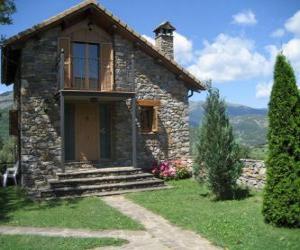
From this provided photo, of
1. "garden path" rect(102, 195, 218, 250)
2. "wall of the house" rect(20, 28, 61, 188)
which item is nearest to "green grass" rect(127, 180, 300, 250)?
"garden path" rect(102, 195, 218, 250)

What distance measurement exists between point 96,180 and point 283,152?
282 inches

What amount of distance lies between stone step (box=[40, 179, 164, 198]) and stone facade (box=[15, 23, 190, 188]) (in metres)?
2.22

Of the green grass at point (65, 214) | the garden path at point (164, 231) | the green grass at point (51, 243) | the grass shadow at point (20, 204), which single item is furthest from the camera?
the grass shadow at point (20, 204)

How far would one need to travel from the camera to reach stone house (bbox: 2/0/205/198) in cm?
1476

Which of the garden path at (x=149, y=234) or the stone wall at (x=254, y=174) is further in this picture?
the stone wall at (x=254, y=174)

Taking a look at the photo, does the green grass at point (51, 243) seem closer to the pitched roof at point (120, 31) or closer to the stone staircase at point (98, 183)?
the stone staircase at point (98, 183)

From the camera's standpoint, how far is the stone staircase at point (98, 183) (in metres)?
13.0

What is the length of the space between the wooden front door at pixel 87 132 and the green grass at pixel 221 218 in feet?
12.4

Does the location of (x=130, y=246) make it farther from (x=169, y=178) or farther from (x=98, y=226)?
(x=169, y=178)

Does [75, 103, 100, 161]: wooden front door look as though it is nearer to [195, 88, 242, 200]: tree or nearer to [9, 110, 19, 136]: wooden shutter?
[9, 110, 19, 136]: wooden shutter

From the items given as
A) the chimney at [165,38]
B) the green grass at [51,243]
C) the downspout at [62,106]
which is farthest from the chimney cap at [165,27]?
the green grass at [51,243]

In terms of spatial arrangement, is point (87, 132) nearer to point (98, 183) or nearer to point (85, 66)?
point (85, 66)

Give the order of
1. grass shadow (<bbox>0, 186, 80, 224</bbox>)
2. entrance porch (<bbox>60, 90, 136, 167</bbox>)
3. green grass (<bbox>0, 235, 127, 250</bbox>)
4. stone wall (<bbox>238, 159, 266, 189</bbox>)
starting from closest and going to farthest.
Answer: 1. green grass (<bbox>0, 235, 127, 250</bbox>)
2. grass shadow (<bbox>0, 186, 80, 224</bbox>)
3. stone wall (<bbox>238, 159, 266, 189</bbox>)
4. entrance porch (<bbox>60, 90, 136, 167</bbox>)

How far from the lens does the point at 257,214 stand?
30.7ft
